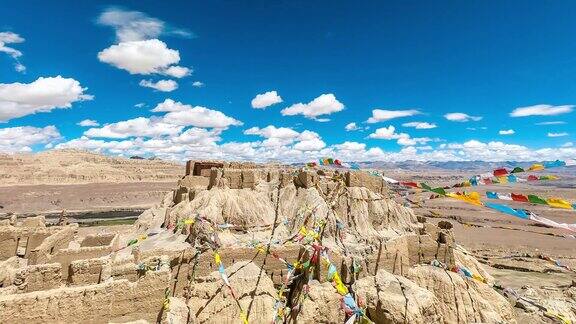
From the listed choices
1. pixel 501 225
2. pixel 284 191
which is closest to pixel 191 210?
pixel 284 191

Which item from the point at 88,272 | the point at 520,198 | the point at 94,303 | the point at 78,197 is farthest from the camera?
the point at 78,197

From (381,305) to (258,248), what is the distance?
740 centimetres

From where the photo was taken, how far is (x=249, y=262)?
21406mm

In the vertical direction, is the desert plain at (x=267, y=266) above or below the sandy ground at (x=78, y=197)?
above

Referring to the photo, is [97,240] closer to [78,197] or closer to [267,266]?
[267,266]

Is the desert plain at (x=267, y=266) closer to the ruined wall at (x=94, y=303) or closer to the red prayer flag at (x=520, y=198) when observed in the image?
the ruined wall at (x=94, y=303)

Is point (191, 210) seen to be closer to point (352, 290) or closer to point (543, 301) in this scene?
point (352, 290)

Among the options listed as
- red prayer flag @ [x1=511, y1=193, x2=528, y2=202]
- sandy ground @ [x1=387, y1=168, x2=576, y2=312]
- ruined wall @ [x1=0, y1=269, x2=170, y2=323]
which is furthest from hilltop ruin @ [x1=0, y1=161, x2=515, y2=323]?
red prayer flag @ [x1=511, y1=193, x2=528, y2=202]

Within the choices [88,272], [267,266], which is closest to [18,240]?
[88,272]

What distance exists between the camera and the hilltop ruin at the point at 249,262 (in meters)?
15.2

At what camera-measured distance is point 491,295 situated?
25891 mm

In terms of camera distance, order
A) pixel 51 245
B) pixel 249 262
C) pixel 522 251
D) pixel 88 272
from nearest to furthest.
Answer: pixel 88 272 → pixel 249 262 → pixel 51 245 → pixel 522 251

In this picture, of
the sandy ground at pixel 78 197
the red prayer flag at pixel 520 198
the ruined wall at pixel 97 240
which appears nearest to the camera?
the red prayer flag at pixel 520 198

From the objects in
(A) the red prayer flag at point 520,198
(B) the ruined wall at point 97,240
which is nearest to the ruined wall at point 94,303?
(B) the ruined wall at point 97,240
